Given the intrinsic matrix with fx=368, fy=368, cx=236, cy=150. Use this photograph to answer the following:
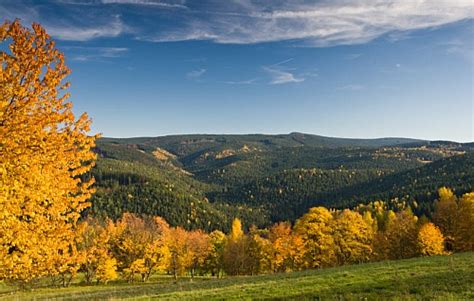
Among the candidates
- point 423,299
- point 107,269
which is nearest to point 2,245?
point 423,299

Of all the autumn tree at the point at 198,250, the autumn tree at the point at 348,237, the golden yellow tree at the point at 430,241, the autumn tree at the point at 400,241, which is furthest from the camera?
A: the autumn tree at the point at 198,250

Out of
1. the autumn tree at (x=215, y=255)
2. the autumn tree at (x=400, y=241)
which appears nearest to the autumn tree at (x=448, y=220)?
the autumn tree at (x=400, y=241)

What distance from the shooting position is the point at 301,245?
268 ft

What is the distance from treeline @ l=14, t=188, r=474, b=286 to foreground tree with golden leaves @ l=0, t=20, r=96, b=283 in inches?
1866

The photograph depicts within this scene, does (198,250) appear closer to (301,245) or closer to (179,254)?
(179,254)

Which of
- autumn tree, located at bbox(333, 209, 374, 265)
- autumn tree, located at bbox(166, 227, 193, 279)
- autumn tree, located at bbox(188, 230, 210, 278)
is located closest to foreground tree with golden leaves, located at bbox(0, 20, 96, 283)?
autumn tree, located at bbox(333, 209, 374, 265)

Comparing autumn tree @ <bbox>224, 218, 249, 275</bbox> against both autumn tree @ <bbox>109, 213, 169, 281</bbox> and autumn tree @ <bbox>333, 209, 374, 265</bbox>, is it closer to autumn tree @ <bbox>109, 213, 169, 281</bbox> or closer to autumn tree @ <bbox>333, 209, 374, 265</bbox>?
autumn tree @ <bbox>109, 213, 169, 281</bbox>

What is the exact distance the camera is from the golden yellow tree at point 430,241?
245 ft

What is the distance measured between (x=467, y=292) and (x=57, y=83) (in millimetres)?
19737

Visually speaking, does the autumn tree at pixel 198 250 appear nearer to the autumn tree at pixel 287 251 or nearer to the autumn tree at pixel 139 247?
A: the autumn tree at pixel 139 247

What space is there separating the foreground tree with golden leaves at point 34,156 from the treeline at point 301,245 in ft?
155

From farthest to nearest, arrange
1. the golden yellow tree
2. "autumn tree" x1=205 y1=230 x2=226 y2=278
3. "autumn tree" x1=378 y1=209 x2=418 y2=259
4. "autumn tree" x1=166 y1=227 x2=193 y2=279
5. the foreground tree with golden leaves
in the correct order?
1. "autumn tree" x1=205 y1=230 x2=226 y2=278
2. "autumn tree" x1=166 y1=227 x2=193 y2=279
3. "autumn tree" x1=378 y1=209 x2=418 y2=259
4. the golden yellow tree
5. the foreground tree with golden leaves

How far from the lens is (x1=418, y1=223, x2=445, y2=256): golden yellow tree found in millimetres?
74812

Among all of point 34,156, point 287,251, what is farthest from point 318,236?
point 34,156
